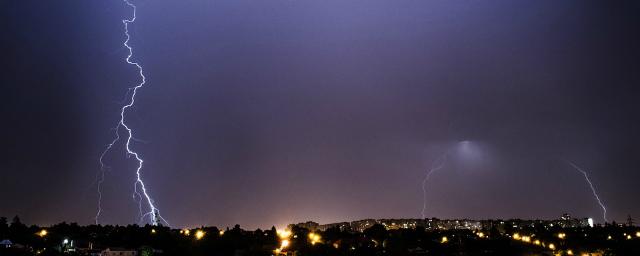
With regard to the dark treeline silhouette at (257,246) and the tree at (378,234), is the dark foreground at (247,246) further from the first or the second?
the tree at (378,234)

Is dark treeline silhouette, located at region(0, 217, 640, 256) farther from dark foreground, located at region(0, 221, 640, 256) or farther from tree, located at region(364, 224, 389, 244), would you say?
tree, located at region(364, 224, 389, 244)

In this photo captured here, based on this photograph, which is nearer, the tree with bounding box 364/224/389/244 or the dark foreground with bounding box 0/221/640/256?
the dark foreground with bounding box 0/221/640/256

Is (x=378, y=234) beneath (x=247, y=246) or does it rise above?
above

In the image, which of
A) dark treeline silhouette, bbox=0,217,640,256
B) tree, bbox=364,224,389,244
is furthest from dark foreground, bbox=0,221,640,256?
tree, bbox=364,224,389,244

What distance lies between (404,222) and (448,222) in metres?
7.54

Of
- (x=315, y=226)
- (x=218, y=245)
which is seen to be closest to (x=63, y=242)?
(x=218, y=245)

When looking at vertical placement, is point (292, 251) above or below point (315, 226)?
below

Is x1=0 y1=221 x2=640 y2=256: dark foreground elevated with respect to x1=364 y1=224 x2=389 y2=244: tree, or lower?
lower

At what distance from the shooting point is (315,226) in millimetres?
79875

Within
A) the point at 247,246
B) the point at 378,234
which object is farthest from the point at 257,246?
the point at 378,234

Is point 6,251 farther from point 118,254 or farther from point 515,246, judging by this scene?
point 515,246

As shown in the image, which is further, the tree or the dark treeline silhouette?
the tree

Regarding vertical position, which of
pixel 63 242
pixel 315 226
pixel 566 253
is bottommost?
pixel 566 253

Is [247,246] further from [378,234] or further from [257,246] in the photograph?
[378,234]
